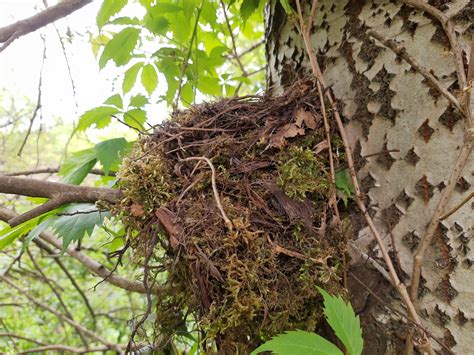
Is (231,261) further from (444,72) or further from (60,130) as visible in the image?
(60,130)

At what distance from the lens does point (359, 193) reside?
0.89 meters

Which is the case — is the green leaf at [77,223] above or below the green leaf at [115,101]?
below

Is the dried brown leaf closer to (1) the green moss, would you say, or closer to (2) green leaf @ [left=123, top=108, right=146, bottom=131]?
(1) the green moss

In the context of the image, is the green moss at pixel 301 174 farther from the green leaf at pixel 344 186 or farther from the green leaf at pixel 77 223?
the green leaf at pixel 77 223

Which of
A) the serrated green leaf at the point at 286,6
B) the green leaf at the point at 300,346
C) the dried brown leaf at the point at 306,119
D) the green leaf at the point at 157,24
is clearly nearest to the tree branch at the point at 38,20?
the green leaf at the point at 157,24

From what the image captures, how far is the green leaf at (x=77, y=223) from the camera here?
100 centimetres

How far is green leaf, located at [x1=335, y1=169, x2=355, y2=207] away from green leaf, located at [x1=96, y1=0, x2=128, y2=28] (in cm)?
97

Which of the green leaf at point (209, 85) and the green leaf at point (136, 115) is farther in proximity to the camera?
the green leaf at point (209, 85)

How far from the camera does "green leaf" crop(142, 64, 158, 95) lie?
1716mm

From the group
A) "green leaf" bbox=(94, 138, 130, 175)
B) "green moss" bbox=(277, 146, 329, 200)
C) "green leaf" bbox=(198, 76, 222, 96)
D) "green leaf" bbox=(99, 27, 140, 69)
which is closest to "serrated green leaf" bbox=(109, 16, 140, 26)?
"green leaf" bbox=(99, 27, 140, 69)

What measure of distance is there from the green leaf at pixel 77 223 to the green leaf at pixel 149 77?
0.83 metres

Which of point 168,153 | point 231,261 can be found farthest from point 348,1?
A: point 231,261

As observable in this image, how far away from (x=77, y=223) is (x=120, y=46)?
0.78 meters

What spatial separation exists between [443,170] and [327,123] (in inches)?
11.4
